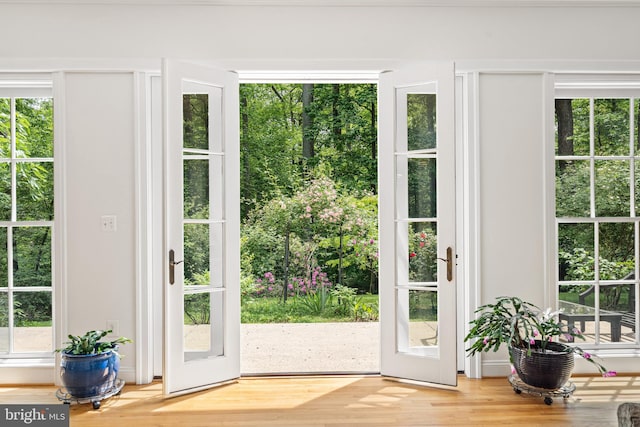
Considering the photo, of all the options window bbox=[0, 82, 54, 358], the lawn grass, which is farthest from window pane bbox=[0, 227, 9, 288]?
the lawn grass

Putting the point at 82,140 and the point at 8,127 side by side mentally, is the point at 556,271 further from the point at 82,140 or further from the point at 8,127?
the point at 8,127

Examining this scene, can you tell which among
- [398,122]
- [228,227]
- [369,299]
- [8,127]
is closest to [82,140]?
[8,127]

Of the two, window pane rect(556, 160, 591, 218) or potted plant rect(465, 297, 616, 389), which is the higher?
window pane rect(556, 160, 591, 218)

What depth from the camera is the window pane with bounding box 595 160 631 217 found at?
3766 mm

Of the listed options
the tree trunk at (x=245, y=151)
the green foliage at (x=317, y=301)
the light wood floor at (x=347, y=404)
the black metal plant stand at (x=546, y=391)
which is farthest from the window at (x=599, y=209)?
the tree trunk at (x=245, y=151)

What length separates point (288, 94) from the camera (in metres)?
7.92

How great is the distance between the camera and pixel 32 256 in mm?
3615

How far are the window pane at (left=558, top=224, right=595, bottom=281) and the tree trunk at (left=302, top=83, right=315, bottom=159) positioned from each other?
14.8 feet

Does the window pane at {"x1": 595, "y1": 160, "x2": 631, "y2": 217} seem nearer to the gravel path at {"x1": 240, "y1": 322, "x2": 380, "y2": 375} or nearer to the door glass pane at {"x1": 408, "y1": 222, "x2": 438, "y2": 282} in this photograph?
the door glass pane at {"x1": 408, "y1": 222, "x2": 438, "y2": 282}

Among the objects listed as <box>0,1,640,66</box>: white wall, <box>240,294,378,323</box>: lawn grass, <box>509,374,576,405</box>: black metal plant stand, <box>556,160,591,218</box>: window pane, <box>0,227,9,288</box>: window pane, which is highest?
<box>0,1,640,66</box>: white wall

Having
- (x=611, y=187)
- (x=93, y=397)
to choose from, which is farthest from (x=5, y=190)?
(x=611, y=187)

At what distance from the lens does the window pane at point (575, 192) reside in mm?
3756

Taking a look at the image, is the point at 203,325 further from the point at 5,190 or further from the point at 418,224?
the point at 5,190

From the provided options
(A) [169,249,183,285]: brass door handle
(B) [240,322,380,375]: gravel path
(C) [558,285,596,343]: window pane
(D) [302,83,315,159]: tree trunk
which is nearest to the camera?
(A) [169,249,183,285]: brass door handle
